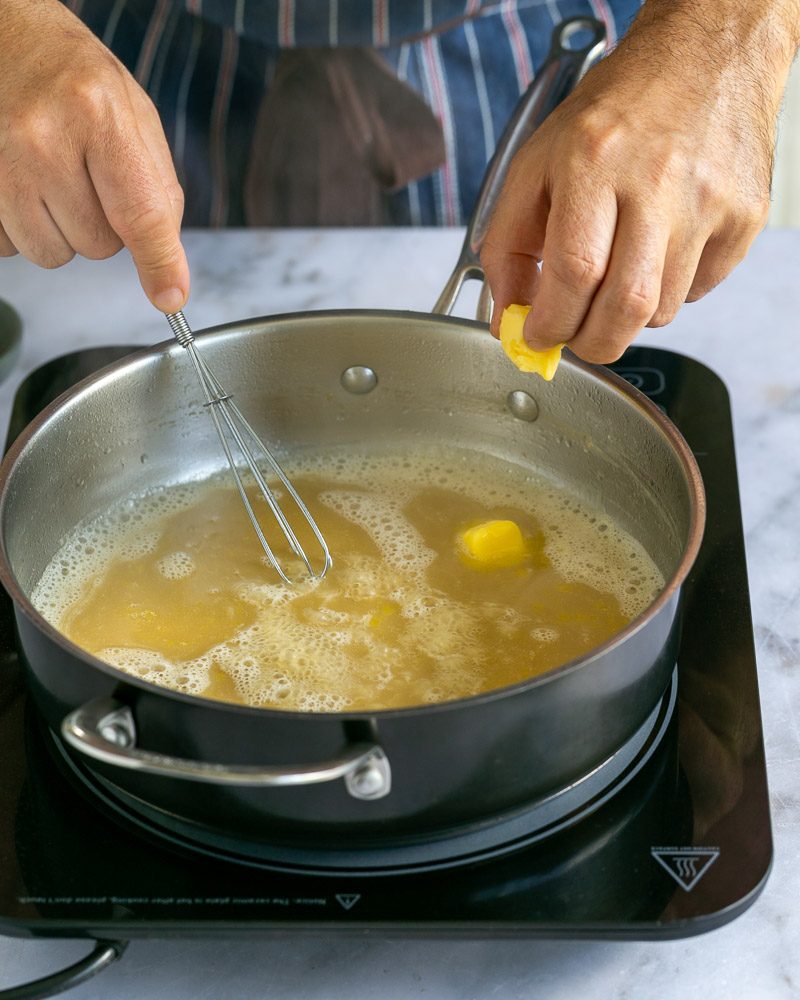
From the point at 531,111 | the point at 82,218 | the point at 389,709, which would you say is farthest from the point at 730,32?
the point at 389,709

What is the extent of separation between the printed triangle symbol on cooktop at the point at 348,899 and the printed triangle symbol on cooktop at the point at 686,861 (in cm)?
18

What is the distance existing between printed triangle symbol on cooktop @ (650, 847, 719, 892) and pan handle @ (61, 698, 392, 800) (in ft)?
0.60

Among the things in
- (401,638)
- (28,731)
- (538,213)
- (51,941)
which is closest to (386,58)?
(538,213)

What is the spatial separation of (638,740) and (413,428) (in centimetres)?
41

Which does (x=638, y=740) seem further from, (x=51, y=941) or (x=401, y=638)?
(x=51, y=941)

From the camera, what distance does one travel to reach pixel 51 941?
0.73 meters

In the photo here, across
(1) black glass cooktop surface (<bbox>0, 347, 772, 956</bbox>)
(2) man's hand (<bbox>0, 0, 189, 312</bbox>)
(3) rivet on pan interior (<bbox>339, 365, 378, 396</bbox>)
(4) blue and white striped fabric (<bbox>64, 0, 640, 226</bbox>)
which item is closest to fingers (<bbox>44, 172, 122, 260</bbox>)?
(2) man's hand (<bbox>0, 0, 189, 312</bbox>)

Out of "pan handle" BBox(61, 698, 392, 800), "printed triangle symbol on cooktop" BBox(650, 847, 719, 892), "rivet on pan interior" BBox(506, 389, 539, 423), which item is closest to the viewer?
"pan handle" BBox(61, 698, 392, 800)

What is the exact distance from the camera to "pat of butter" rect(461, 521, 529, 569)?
3.20ft

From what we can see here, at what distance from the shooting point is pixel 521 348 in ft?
2.83

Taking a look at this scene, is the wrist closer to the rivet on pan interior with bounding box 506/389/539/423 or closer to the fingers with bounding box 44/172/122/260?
the rivet on pan interior with bounding box 506/389/539/423

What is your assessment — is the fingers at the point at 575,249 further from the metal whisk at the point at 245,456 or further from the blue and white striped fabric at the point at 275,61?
the blue and white striped fabric at the point at 275,61

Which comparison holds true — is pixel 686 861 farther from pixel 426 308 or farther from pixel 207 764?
pixel 426 308

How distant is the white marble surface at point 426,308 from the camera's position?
701 mm
